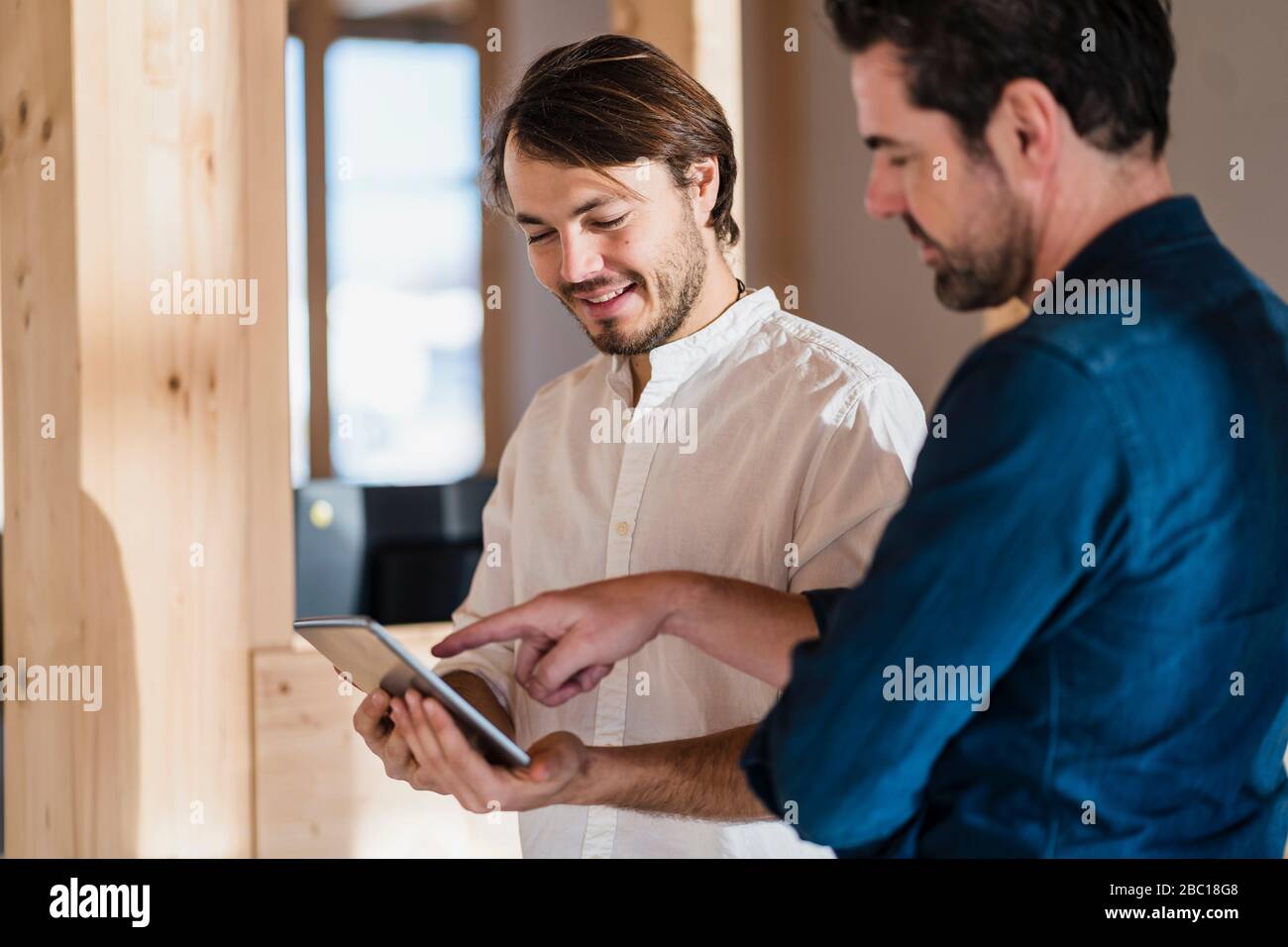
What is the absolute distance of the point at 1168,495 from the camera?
2.89 feet

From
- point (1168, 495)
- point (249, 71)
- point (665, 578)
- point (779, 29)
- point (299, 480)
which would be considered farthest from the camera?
point (299, 480)

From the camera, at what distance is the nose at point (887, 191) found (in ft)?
3.42

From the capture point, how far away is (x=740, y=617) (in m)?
1.19

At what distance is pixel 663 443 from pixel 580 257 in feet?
0.72

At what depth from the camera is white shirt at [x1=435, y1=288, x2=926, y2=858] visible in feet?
4.25

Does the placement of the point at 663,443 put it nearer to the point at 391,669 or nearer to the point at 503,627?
the point at 503,627

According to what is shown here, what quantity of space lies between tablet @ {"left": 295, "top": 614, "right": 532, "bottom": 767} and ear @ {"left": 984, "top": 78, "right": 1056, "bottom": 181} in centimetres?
60

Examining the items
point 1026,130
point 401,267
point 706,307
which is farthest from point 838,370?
point 401,267

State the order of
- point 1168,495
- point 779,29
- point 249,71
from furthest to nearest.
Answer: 1. point 779,29
2. point 249,71
3. point 1168,495

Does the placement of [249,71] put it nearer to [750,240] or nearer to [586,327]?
[586,327]

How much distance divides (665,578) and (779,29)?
1.21 m

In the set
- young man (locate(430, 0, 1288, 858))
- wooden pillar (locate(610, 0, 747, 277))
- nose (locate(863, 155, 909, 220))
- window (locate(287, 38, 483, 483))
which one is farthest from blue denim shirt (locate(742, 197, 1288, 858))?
window (locate(287, 38, 483, 483))
